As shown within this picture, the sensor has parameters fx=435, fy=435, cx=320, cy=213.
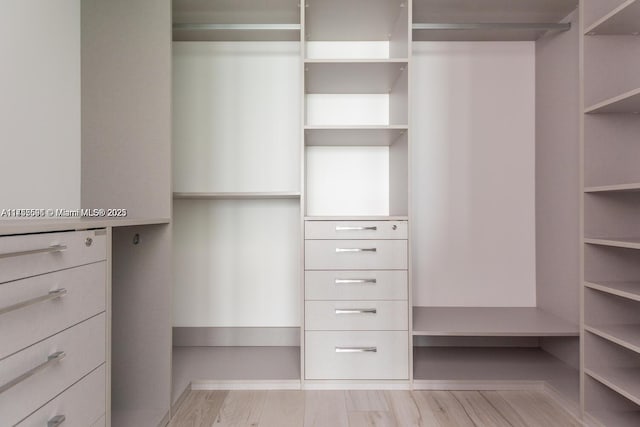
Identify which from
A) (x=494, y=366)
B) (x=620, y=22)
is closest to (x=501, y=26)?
(x=620, y=22)

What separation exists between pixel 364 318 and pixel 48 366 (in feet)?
4.44

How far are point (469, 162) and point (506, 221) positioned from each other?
0.41 metres

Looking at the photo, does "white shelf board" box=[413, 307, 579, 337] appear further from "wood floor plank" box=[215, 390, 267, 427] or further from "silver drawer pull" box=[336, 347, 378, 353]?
"wood floor plank" box=[215, 390, 267, 427]

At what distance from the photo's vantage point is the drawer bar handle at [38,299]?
86 centimetres

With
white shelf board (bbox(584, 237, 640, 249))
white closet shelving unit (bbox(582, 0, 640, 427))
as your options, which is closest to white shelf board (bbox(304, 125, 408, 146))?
white closet shelving unit (bbox(582, 0, 640, 427))

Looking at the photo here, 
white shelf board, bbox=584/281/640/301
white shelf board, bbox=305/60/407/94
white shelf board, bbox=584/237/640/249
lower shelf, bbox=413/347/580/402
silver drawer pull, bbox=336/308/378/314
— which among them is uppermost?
white shelf board, bbox=305/60/407/94

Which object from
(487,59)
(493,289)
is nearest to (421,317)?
(493,289)

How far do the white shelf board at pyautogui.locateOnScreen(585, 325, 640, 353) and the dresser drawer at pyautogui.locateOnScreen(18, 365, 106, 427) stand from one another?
68.4 inches

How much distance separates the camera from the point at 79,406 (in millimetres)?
1162

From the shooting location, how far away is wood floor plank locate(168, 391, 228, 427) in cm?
177

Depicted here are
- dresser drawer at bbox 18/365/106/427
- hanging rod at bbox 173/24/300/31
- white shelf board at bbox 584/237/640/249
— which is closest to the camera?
dresser drawer at bbox 18/365/106/427

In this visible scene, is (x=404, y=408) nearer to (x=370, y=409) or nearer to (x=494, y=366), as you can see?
(x=370, y=409)

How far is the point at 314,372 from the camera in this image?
6.77ft

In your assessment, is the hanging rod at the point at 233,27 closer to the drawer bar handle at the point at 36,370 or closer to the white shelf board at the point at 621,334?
the drawer bar handle at the point at 36,370
